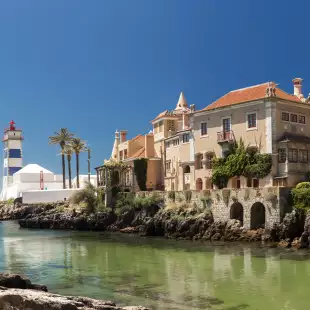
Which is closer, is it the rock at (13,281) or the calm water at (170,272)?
the rock at (13,281)

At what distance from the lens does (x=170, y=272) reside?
27.7m

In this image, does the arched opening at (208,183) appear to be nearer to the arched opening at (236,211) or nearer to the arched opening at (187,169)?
the arched opening at (187,169)

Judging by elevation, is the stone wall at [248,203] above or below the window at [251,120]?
below

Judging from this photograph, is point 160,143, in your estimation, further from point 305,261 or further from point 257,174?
point 305,261

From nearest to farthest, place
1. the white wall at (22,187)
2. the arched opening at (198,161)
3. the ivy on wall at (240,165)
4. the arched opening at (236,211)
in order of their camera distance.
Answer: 1. the arched opening at (236,211)
2. the ivy on wall at (240,165)
3. the arched opening at (198,161)
4. the white wall at (22,187)

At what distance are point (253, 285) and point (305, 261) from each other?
26.5 feet

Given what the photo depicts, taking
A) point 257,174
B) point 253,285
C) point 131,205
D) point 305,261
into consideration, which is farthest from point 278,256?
point 131,205

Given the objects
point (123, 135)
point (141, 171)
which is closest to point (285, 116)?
point (141, 171)

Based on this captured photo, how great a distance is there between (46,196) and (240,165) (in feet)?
154

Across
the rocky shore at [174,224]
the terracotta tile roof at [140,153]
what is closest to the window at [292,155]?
the rocky shore at [174,224]

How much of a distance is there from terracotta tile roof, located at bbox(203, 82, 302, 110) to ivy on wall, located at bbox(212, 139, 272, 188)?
4.42 metres

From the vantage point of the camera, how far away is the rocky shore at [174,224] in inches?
→ 1516

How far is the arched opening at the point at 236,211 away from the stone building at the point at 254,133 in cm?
310

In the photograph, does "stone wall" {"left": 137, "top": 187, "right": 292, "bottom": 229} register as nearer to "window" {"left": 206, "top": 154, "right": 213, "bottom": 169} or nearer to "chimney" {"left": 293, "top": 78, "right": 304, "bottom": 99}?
"window" {"left": 206, "top": 154, "right": 213, "bottom": 169}
